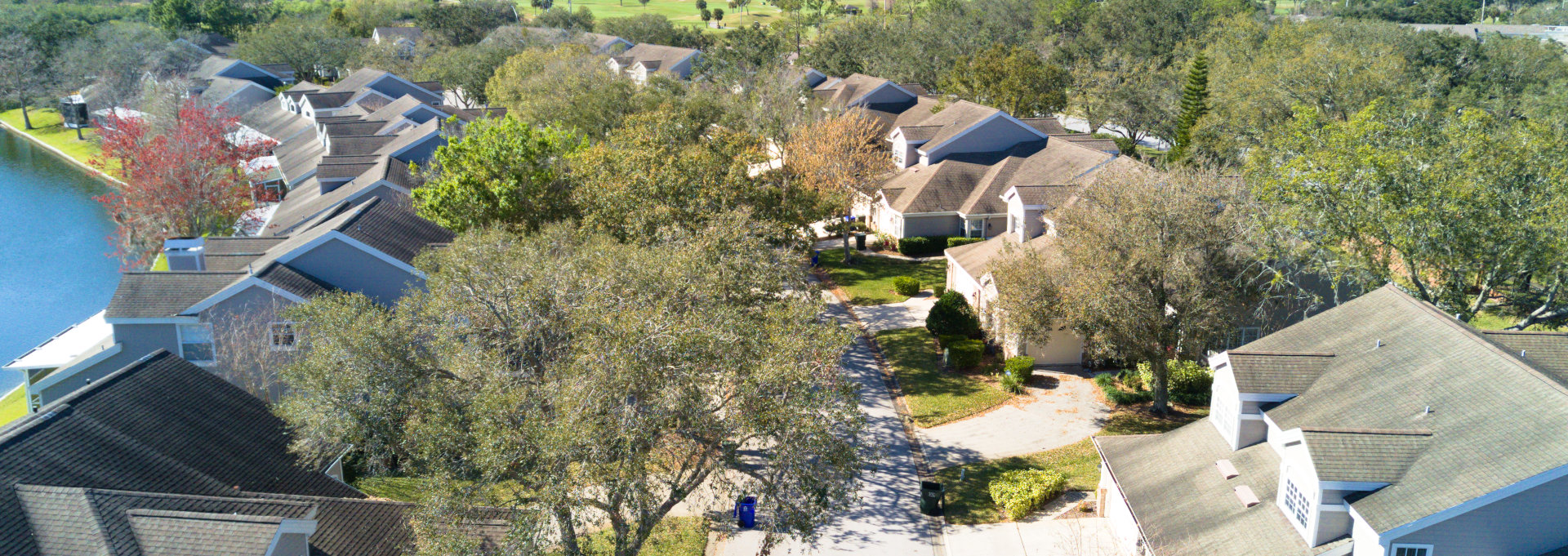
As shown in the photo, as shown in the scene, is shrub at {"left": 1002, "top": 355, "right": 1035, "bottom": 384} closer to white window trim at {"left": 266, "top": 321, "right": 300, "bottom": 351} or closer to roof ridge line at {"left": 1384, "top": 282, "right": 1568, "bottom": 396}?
roof ridge line at {"left": 1384, "top": 282, "right": 1568, "bottom": 396}

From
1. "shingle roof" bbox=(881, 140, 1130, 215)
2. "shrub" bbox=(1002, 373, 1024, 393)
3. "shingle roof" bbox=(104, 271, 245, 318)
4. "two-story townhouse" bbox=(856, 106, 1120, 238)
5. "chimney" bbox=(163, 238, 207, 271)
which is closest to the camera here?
"shingle roof" bbox=(104, 271, 245, 318)

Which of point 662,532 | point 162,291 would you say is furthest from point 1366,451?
point 162,291

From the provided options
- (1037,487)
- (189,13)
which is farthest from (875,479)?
(189,13)

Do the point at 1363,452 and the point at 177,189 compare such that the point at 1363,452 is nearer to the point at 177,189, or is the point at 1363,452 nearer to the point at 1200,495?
the point at 1200,495

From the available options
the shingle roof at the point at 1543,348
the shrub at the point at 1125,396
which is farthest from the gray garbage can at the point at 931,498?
the shingle roof at the point at 1543,348

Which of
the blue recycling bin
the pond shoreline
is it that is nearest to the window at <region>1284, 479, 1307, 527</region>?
the blue recycling bin
